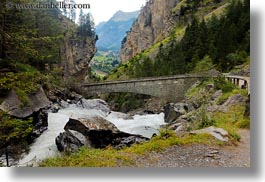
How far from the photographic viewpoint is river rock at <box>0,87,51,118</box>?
6933 mm

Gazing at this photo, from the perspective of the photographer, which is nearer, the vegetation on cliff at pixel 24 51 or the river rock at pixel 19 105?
the vegetation on cliff at pixel 24 51

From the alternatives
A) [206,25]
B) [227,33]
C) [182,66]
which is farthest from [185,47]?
[227,33]

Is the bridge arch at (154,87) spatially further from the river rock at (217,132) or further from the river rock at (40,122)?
the river rock at (217,132)

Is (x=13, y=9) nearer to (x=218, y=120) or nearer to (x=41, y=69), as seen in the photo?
(x=41, y=69)

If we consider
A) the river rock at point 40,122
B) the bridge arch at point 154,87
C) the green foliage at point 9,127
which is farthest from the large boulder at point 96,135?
the bridge arch at point 154,87

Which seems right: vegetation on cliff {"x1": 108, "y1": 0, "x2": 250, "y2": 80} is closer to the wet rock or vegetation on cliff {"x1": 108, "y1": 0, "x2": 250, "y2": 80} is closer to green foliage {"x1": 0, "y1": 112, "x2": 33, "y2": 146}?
the wet rock

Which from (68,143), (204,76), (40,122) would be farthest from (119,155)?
(204,76)

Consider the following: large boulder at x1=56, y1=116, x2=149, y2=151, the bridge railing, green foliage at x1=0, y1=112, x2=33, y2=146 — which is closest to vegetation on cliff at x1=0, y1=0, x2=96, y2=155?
green foliage at x1=0, y1=112, x2=33, y2=146

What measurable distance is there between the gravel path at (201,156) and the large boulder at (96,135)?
1726 millimetres

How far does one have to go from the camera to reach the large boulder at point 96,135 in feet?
26.1

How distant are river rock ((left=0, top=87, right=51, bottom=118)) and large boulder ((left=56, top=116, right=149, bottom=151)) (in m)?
0.97

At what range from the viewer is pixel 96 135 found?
8141mm

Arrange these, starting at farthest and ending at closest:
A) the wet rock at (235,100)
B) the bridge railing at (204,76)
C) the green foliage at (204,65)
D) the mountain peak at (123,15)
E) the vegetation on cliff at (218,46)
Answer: the green foliage at (204,65)
the vegetation on cliff at (218,46)
the wet rock at (235,100)
the bridge railing at (204,76)
the mountain peak at (123,15)

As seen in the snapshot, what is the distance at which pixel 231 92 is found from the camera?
8594 mm
